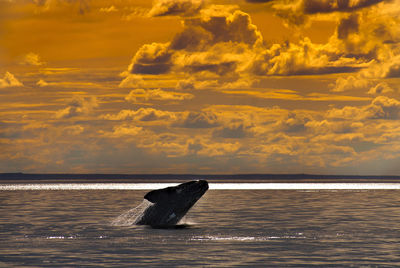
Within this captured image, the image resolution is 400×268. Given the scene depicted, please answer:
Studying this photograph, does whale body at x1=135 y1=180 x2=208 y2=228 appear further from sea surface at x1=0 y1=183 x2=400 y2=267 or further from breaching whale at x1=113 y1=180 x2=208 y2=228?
sea surface at x1=0 y1=183 x2=400 y2=267

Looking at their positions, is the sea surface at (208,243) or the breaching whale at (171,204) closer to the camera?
the sea surface at (208,243)

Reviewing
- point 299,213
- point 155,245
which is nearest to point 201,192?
point 155,245

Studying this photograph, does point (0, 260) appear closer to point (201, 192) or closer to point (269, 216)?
point (201, 192)

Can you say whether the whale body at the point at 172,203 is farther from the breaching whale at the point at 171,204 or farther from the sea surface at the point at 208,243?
the sea surface at the point at 208,243

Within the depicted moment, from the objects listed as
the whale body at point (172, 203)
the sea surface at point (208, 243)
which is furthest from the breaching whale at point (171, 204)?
the sea surface at point (208, 243)

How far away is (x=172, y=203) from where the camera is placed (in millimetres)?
37906

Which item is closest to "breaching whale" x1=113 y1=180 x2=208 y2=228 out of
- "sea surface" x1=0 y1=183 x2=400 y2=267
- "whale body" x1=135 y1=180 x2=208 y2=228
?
"whale body" x1=135 y1=180 x2=208 y2=228

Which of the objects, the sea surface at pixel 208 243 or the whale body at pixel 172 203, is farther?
the whale body at pixel 172 203

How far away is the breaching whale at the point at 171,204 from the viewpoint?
37.0m

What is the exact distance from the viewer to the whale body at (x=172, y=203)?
121ft

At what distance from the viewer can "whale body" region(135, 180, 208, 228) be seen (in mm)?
37031

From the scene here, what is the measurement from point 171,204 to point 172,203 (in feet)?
0.68

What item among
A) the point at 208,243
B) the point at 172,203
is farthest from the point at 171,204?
the point at 208,243

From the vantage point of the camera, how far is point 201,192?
37.6 metres
